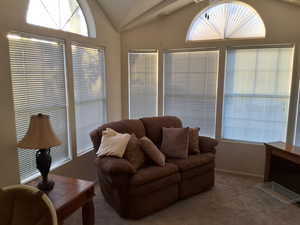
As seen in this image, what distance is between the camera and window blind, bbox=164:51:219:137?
3752 mm

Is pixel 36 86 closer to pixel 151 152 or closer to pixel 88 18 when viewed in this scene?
pixel 88 18

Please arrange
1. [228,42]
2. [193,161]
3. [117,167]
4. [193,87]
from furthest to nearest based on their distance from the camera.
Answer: [193,87]
[228,42]
[193,161]
[117,167]

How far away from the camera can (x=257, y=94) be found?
3.53 m

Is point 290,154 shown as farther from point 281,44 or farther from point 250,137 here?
point 281,44

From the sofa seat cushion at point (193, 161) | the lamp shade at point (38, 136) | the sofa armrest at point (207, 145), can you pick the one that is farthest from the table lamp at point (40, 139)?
the sofa armrest at point (207, 145)

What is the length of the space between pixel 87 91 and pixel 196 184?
201 centimetres

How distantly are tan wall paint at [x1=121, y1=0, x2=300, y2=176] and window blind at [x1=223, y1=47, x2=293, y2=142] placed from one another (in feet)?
0.45

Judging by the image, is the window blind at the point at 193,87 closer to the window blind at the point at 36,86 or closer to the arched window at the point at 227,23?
the arched window at the point at 227,23

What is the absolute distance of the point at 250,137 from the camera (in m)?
3.66

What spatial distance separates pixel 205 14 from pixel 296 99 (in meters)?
1.93

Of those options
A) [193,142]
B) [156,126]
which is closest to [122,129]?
[156,126]

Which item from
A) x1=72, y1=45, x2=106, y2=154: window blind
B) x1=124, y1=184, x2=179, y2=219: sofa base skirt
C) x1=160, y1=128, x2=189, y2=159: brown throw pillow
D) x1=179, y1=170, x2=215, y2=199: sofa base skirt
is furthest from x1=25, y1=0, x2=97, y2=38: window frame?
x1=179, y1=170, x2=215, y2=199: sofa base skirt

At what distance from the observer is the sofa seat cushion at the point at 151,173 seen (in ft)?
7.94

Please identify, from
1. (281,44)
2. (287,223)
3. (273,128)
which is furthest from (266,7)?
(287,223)
